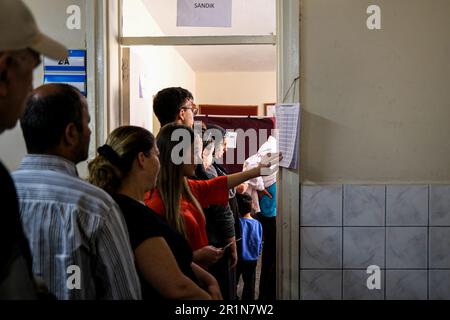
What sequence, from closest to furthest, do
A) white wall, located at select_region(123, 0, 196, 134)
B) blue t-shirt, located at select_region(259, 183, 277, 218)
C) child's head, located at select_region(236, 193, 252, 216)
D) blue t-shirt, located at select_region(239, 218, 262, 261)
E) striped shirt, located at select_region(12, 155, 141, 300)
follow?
striped shirt, located at select_region(12, 155, 141, 300) → white wall, located at select_region(123, 0, 196, 134) → blue t-shirt, located at select_region(239, 218, 262, 261) → child's head, located at select_region(236, 193, 252, 216) → blue t-shirt, located at select_region(259, 183, 277, 218)

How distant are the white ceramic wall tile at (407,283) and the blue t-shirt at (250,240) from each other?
89 centimetres

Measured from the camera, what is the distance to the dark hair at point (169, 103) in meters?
1.97

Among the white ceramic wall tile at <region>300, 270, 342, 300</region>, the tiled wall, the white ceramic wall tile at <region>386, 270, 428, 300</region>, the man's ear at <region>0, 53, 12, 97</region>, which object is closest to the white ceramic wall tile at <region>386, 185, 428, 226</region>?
the tiled wall

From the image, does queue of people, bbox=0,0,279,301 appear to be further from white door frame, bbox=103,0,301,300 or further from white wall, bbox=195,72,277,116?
white wall, bbox=195,72,277,116

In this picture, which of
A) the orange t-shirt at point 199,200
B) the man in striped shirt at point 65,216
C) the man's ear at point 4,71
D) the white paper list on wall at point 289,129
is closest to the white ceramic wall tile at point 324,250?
the white paper list on wall at point 289,129

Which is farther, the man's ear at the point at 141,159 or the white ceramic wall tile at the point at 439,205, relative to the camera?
the white ceramic wall tile at the point at 439,205

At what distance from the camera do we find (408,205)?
1.95 meters

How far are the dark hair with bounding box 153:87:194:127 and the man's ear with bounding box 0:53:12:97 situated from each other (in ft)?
→ 4.17

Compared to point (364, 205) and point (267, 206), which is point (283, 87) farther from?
point (267, 206)

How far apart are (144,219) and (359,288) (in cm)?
124

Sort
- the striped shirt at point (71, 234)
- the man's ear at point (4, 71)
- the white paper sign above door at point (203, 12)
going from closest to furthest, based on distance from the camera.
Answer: the man's ear at point (4, 71) < the striped shirt at point (71, 234) < the white paper sign above door at point (203, 12)

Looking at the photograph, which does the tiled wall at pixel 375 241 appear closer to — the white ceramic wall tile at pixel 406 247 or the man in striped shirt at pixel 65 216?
the white ceramic wall tile at pixel 406 247

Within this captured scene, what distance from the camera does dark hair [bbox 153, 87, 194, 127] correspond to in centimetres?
197

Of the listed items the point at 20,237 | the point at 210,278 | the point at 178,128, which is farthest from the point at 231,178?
the point at 20,237
